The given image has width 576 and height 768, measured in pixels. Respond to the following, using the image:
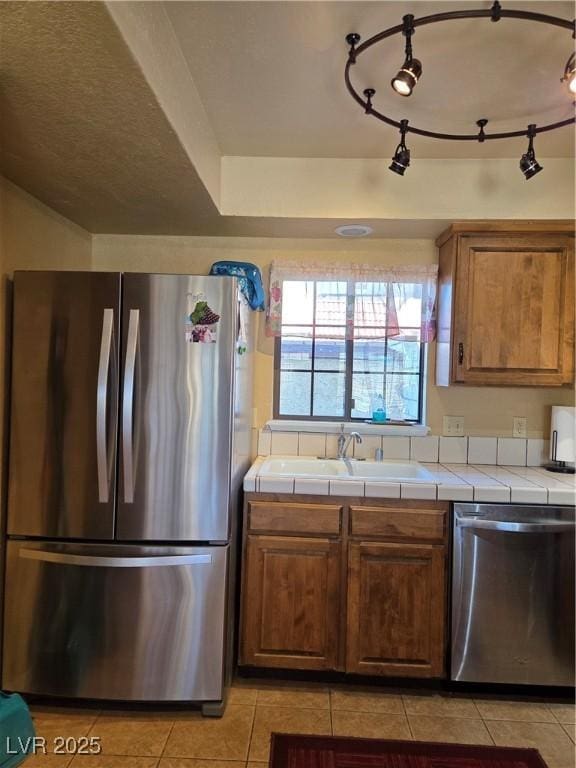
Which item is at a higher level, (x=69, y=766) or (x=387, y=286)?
(x=387, y=286)

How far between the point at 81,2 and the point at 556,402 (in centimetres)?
269

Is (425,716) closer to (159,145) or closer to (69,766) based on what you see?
(69,766)

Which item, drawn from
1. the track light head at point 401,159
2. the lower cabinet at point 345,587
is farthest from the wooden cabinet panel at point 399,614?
the track light head at point 401,159

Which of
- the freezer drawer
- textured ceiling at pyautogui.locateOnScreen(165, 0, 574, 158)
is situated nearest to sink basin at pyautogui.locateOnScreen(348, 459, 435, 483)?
the freezer drawer

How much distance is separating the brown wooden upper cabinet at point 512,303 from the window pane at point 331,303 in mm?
612

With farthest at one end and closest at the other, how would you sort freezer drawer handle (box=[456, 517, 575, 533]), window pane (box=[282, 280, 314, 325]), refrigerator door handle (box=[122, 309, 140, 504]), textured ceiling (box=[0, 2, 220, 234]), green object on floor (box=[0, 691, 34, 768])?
1. window pane (box=[282, 280, 314, 325])
2. freezer drawer handle (box=[456, 517, 575, 533])
3. refrigerator door handle (box=[122, 309, 140, 504])
4. green object on floor (box=[0, 691, 34, 768])
5. textured ceiling (box=[0, 2, 220, 234])

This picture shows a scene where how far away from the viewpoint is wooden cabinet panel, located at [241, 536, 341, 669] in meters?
1.99

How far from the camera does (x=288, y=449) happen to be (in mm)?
2600

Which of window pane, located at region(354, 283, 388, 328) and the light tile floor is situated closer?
the light tile floor

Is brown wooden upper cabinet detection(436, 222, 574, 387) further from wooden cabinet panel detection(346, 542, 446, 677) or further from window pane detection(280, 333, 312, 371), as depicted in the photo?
wooden cabinet panel detection(346, 542, 446, 677)

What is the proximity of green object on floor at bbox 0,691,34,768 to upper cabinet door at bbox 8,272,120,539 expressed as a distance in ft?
1.89

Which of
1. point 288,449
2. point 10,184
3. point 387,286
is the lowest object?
point 288,449

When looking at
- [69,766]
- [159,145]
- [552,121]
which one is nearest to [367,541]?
[69,766]

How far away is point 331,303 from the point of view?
2600mm
